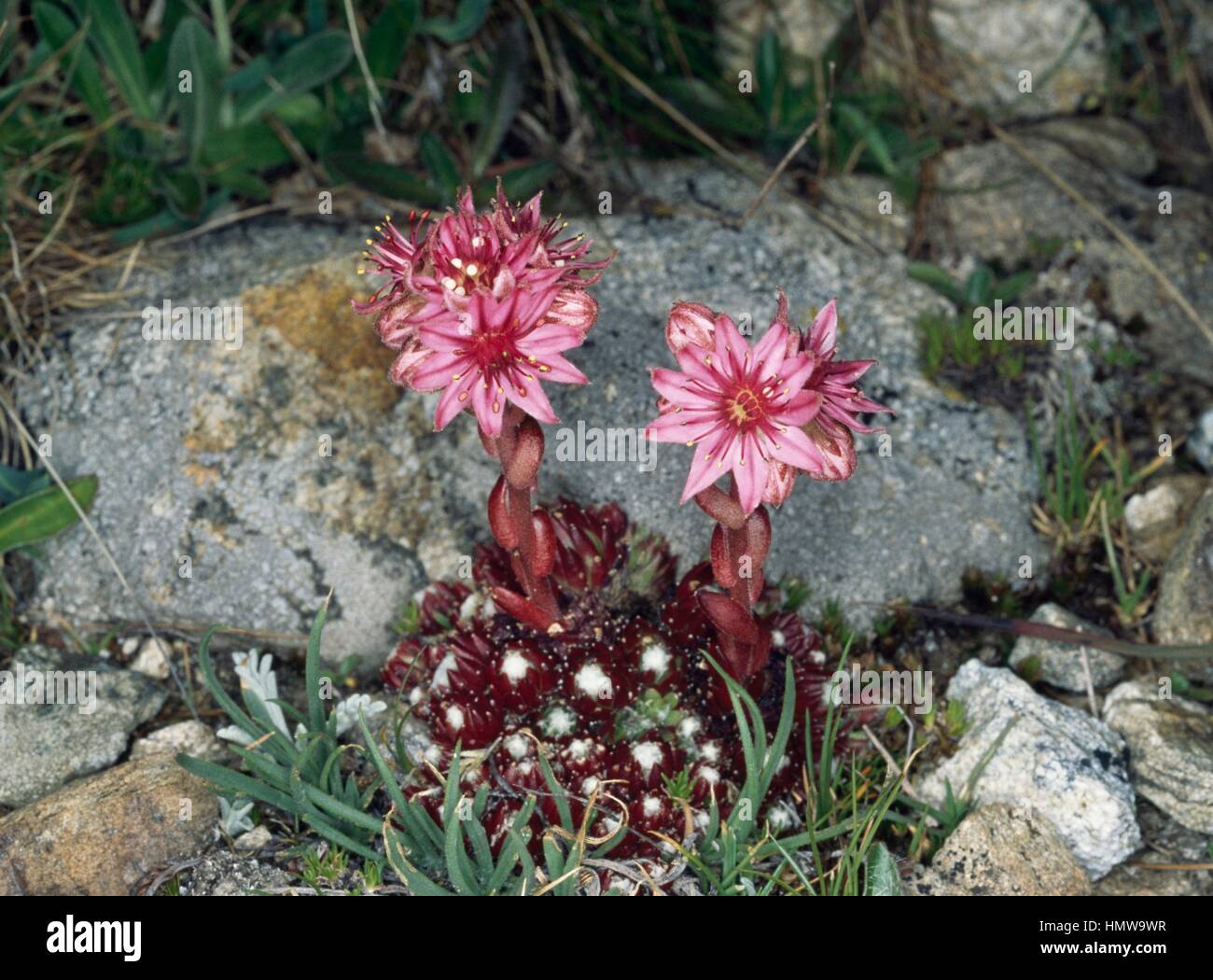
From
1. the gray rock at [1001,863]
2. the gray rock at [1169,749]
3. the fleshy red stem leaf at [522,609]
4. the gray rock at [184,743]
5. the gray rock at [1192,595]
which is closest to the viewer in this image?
the gray rock at [1001,863]

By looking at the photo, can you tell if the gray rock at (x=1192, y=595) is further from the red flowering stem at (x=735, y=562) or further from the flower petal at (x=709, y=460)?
the flower petal at (x=709, y=460)

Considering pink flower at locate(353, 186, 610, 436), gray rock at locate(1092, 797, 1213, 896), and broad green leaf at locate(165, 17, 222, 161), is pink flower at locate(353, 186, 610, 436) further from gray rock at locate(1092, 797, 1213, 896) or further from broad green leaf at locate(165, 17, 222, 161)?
gray rock at locate(1092, 797, 1213, 896)

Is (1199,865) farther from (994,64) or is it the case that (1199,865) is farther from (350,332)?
(994,64)

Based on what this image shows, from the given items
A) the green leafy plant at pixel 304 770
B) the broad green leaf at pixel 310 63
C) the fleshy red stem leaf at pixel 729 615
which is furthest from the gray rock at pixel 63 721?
the broad green leaf at pixel 310 63

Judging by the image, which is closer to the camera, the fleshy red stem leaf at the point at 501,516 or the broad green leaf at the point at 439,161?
the fleshy red stem leaf at the point at 501,516

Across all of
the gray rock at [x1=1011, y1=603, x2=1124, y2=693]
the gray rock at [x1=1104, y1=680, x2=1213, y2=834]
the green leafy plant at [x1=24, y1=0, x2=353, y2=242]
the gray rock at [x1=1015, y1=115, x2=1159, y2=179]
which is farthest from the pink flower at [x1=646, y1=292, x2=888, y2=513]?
the gray rock at [x1=1015, y1=115, x2=1159, y2=179]
